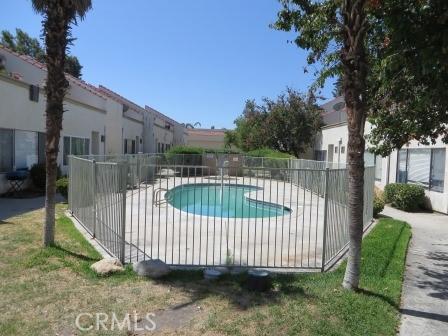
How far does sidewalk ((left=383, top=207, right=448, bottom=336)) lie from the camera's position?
5.31m

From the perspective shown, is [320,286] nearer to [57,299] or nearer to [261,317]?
[261,317]

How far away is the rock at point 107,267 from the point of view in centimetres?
664

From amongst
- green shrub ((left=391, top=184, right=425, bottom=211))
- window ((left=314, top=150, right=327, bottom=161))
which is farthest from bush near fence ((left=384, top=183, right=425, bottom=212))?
window ((left=314, top=150, right=327, bottom=161))

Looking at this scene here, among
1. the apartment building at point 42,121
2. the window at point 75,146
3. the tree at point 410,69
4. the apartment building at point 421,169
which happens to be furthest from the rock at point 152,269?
the window at point 75,146

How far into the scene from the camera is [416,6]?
19.3ft

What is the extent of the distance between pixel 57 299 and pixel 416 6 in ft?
20.4

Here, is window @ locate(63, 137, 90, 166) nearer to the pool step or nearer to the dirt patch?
the pool step

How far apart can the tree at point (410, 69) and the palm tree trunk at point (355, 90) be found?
20.0 inches

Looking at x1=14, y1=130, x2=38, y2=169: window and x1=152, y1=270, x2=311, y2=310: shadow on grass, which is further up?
x1=14, y1=130, x2=38, y2=169: window

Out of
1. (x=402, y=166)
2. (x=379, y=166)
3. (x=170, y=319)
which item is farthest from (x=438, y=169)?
(x=170, y=319)

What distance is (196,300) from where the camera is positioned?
18.7 ft

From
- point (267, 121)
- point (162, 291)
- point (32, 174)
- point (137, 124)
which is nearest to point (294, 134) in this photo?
point (267, 121)

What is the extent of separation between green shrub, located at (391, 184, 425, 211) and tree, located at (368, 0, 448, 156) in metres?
8.60

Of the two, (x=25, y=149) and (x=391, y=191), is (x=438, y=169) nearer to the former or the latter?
(x=391, y=191)
